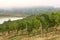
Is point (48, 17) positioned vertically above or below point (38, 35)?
above

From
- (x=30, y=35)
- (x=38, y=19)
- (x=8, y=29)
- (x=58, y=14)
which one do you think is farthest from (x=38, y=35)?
(x=8, y=29)

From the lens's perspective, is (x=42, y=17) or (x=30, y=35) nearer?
(x=30, y=35)

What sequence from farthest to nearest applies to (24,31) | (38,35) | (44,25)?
(24,31) < (44,25) < (38,35)

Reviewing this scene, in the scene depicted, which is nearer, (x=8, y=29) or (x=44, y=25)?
(x=44, y=25)

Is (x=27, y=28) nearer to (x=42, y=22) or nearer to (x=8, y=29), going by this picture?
(x=42, y=22)

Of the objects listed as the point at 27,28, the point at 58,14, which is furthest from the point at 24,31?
the point at 58,14

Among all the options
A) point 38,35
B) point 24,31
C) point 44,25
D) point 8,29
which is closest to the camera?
point 38,35

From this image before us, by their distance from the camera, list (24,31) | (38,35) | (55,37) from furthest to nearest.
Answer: (24,31), (38,35), (55,37)

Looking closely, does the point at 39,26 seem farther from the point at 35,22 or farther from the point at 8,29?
the point at 8,29

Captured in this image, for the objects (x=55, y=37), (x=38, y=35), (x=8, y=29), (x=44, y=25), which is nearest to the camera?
(x=55, y=37)
